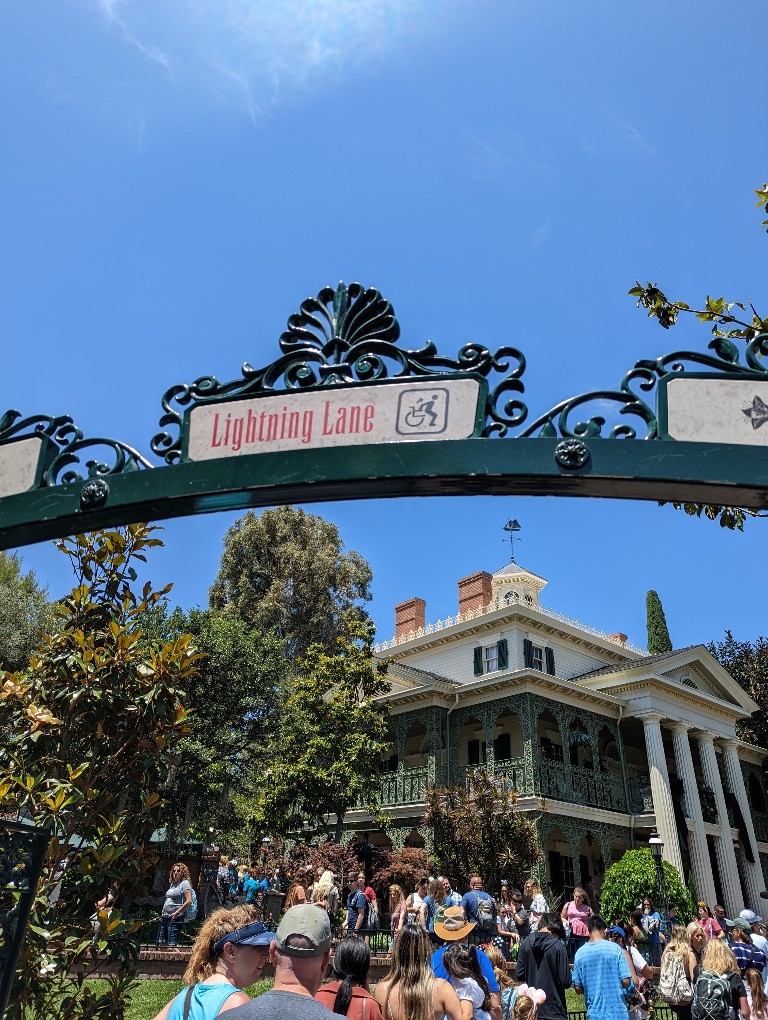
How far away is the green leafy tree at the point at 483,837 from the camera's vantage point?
21.9 metres

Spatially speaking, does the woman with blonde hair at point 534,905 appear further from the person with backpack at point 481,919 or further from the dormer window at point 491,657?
the dormer window at point 491,657

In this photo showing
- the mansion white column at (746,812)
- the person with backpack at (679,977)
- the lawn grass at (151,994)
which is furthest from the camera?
the mansion white column at (746,812)

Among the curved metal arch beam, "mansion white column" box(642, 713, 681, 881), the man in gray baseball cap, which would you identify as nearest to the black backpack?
the man in gray baseball cap

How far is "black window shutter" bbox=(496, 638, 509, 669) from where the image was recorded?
31328 millimetres

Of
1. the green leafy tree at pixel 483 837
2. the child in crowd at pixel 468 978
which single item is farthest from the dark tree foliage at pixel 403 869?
the child in crowd at pixel 468 978

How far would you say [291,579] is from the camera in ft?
129

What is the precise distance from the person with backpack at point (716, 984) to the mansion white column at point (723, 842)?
2470 centimetres

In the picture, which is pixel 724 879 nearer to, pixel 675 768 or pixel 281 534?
pixel 675 768

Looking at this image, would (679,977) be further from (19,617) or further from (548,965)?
(19,617)

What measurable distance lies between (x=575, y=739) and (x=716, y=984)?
70.8ft

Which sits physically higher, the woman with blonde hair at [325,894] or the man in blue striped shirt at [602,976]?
the woman with blonde hair at [325,894]

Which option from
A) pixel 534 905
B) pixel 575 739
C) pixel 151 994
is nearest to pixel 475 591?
pixel 575 739

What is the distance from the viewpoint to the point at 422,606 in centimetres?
3834

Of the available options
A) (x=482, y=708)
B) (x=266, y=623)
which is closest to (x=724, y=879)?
(x=482, y=708)
